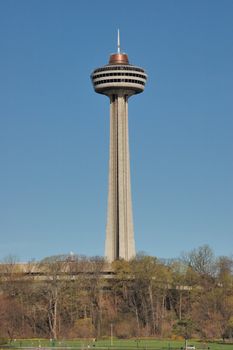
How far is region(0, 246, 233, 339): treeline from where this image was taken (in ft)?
502

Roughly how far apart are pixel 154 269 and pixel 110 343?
27922 mm

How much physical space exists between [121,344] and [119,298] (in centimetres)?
3307

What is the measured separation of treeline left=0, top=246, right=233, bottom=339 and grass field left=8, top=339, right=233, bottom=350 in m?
→ 8.06

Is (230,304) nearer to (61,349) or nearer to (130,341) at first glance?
(130,341)

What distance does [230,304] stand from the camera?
509ft

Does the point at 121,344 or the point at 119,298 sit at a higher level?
the point at 119,298

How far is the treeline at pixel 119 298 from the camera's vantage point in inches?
6029

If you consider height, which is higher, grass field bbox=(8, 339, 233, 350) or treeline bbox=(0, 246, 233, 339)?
treeline bbox=(0, 246, 233, 339)

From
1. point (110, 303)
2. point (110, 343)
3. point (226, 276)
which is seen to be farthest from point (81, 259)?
point (110, 343)

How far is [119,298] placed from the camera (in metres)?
166

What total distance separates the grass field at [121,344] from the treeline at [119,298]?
8057 millimetres

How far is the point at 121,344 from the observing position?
436ft

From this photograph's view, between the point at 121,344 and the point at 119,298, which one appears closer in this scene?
the point at 121,344

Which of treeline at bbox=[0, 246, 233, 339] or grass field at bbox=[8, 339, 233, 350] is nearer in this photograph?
grass field at bbox=[8, 339, 233, 350]
